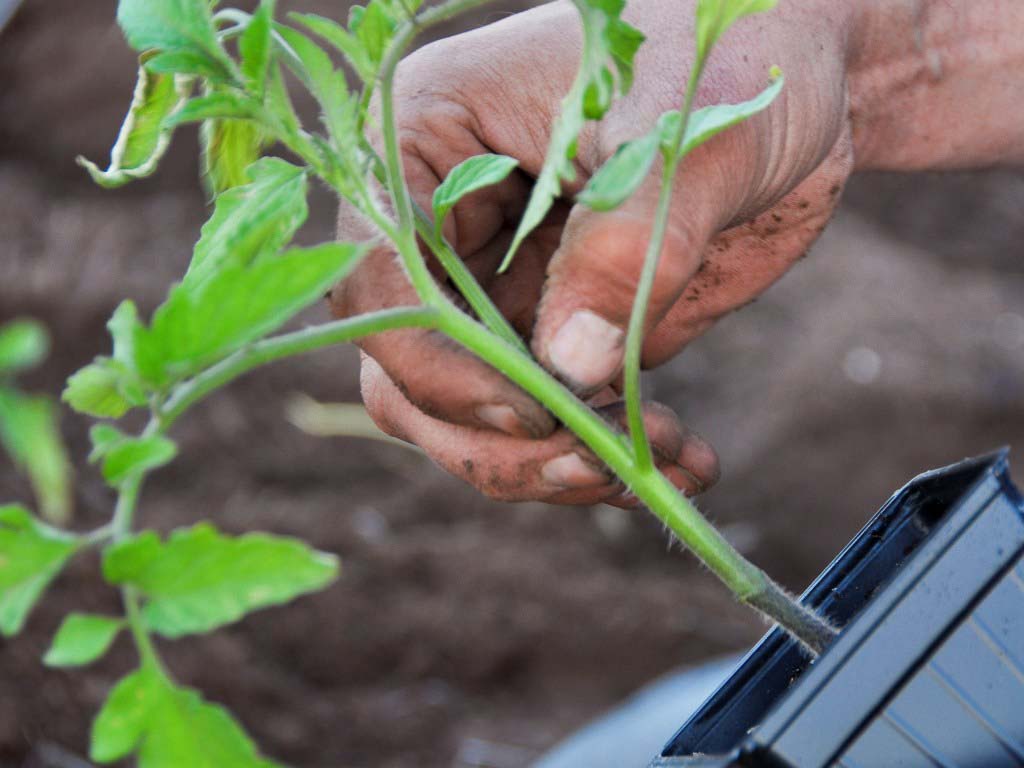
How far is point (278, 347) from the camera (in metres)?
0.60

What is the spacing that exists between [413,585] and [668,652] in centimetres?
59

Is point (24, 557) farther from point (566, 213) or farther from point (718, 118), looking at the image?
point (566, 213)

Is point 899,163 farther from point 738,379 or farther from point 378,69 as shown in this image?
point 738,379

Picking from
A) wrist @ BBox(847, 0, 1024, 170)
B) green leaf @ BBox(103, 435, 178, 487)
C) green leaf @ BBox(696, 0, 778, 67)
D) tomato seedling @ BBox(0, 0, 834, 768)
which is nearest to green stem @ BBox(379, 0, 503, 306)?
tomato seedling @ BBox(0, 0, 834, 768)

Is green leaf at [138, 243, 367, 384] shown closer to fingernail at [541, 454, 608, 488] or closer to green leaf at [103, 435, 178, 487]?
green leaf at [103, 435, 178, 487]

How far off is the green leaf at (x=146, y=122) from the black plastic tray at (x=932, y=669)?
1.74 feet

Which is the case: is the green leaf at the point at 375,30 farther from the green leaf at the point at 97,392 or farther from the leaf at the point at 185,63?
the green leaf at the point at 97,392

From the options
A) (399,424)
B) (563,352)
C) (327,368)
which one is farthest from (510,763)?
(563,352)

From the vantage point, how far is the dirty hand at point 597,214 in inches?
34.5

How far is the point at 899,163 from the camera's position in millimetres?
1495

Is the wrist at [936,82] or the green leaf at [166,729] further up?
the wrist at [936,82]

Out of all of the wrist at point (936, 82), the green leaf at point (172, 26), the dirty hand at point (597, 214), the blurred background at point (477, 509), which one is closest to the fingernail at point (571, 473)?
the dirty hand at point (597, 214)

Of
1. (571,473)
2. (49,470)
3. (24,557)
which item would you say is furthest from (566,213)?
(49,470)

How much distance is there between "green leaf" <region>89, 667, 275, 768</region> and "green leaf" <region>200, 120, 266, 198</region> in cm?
42
